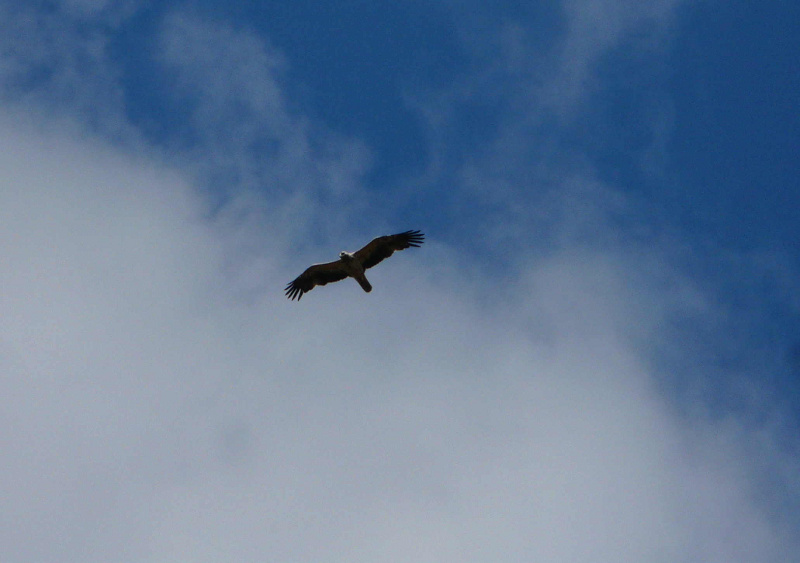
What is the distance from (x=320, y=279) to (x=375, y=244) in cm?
343

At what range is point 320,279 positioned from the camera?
186 ft

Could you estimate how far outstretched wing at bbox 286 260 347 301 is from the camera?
56125 mm

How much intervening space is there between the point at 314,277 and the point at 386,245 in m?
3.80

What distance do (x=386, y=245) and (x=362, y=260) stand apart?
1198 millimetres

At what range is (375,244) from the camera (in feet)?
180

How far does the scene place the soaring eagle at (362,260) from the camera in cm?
5475

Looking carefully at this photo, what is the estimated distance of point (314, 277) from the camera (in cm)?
5672

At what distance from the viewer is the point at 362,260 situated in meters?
55.2

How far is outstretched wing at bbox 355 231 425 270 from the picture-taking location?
2154 inches

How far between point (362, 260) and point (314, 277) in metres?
2.68

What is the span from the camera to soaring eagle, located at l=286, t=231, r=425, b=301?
5475cm

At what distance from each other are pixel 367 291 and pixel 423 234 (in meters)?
3.46

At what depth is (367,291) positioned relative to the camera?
55750 mm

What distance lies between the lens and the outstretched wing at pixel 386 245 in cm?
5472
